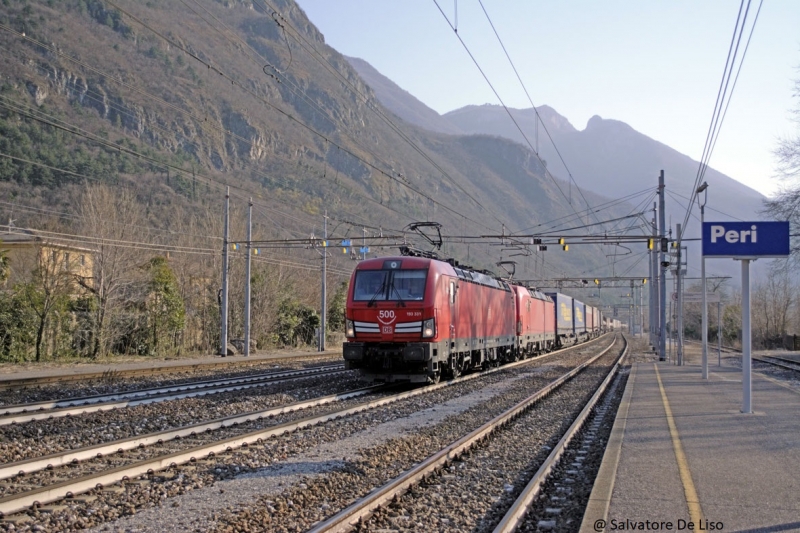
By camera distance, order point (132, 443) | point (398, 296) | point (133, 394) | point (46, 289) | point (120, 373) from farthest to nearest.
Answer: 1. point (46, 289)
2. point (120, 373)
3. point (398, 296)
4. point (133, 394)
5. point (132, 443)

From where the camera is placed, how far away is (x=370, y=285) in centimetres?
1930

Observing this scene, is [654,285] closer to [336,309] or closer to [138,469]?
[336,309]

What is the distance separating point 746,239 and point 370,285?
366 inches

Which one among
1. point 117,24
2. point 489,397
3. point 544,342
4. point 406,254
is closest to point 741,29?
point 489,397

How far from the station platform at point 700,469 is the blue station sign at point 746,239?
9.57ft

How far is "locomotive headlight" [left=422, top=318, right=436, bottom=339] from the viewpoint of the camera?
18.4 m

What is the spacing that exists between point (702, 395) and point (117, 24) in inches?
3725

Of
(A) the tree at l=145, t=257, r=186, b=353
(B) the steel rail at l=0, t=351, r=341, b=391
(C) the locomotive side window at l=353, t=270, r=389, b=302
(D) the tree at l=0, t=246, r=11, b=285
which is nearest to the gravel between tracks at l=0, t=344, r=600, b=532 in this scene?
(C) the locomotive side window at l=353, t=270, r=389, b=302

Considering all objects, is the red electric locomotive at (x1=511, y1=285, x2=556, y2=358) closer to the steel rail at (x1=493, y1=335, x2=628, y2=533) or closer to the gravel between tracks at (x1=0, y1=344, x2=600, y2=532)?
the gravel between tracks at (x1=0, y1=344, x2=600, y2=532)

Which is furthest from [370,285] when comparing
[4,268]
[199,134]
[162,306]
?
[199,134]

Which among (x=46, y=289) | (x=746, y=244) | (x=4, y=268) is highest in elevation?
(x=4, y=268)

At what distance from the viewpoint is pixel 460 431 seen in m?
12.0

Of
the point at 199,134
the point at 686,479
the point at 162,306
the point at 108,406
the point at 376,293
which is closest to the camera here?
the point at 686,479

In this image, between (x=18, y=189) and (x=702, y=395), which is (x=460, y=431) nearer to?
(x=702, y=395)
